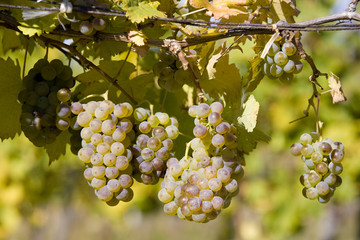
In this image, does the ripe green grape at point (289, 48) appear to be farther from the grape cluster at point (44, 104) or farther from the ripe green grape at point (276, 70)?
the grape cluster at point (44, 104)

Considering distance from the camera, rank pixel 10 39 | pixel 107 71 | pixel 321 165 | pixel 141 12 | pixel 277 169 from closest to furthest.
Answer: pixel 141 12
pixel 321 165
pixel 107 71
pixel 10 39
pixel 277 169

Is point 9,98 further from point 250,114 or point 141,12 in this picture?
point 250,114

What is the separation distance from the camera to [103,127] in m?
0.94

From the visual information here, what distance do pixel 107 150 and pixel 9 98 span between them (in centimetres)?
30

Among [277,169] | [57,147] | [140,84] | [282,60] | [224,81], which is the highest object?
[282,60]

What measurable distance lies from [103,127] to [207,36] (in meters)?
0.27

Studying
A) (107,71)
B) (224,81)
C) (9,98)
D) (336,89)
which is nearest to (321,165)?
(336,89)

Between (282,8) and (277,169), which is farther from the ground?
(282,8)

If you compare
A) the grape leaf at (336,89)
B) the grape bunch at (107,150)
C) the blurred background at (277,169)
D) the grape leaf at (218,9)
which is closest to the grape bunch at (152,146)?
the grape bunch at (107,150)

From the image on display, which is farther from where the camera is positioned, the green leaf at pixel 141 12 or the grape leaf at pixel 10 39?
the grape leaf at pixel 10 39

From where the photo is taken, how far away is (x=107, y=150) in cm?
93

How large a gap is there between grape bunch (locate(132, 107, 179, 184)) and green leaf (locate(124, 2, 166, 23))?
200 millimetres

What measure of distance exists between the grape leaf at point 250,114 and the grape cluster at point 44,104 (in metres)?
0.35

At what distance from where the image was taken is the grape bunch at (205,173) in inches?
35.2
